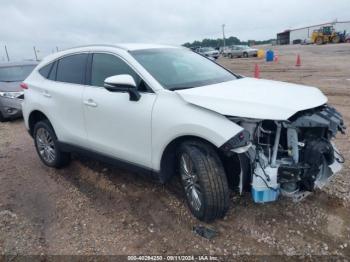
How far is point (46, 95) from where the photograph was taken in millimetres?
4535

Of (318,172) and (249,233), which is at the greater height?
(318,172)

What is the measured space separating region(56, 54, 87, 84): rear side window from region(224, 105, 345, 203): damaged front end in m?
2.29

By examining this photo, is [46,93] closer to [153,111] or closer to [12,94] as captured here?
[153,111]

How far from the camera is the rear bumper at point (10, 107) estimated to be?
8.47 meters

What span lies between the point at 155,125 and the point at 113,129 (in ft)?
2.27

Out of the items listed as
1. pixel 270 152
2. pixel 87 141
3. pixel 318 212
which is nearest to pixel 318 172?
pixel 270 152

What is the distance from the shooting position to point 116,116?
139 inches

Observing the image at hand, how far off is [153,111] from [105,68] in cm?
110

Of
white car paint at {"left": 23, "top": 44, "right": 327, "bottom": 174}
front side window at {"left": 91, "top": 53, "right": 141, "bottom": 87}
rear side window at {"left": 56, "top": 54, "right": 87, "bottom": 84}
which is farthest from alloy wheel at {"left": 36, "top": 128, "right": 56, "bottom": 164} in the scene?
front side window at {"left": 91, "top": 53, "right": 141, "bottom": 87}

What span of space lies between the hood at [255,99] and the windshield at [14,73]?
8018 millimetres

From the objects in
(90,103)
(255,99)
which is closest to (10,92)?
(90,103)

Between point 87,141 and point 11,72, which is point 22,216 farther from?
point 11,72

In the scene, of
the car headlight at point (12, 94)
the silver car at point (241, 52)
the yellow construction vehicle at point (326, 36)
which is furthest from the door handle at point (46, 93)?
the yellow construction vehicle at point (326, 36)

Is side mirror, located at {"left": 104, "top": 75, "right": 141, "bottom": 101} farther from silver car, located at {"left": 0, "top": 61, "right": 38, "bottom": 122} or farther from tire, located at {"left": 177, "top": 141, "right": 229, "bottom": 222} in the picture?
silver car, located at {"left": 0, "top": 61, "right": 38, "bottom": 122}
